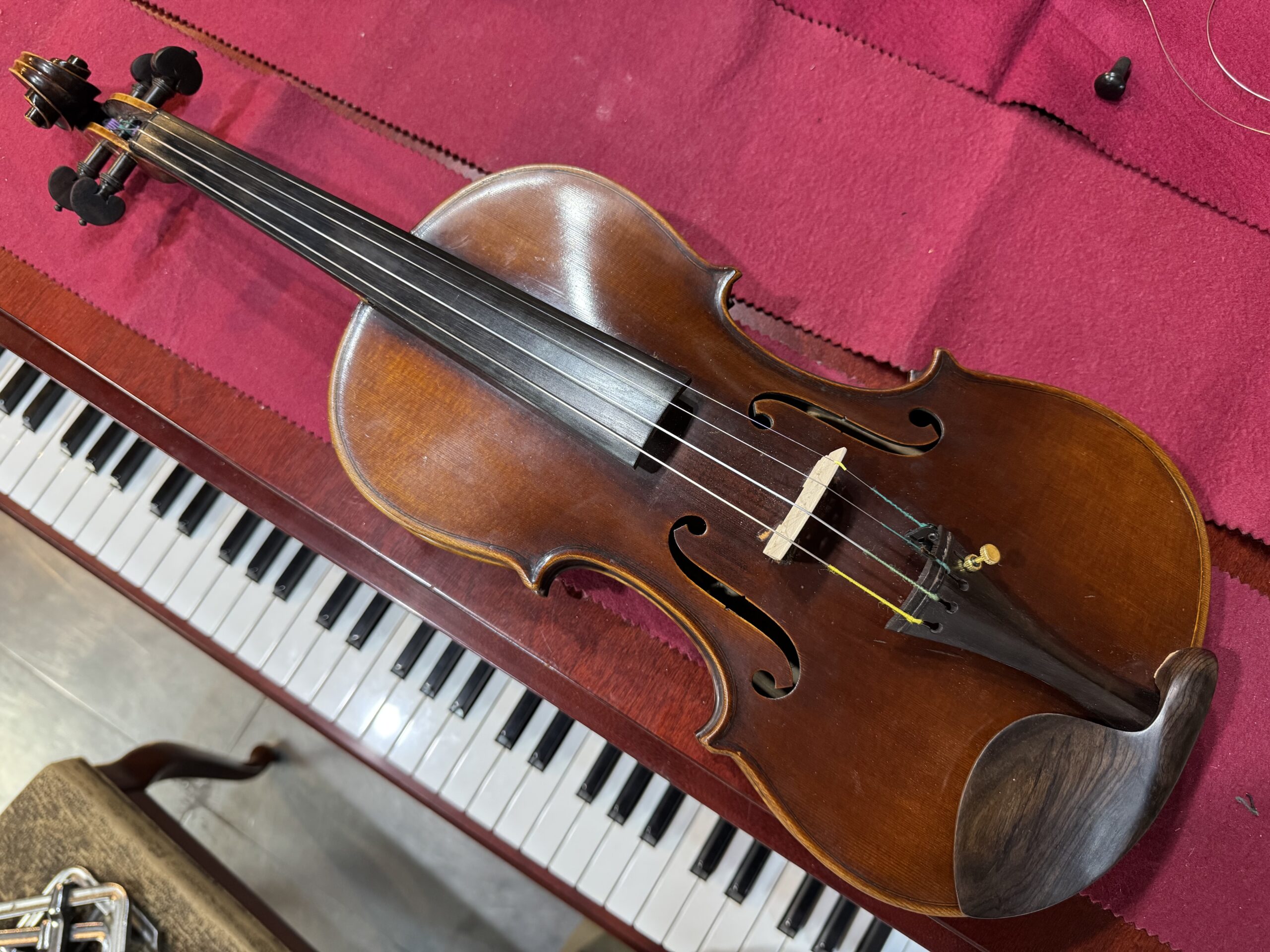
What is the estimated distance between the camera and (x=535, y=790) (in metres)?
1.46

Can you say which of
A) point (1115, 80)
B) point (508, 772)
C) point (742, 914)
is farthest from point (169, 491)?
point (1115, 80)

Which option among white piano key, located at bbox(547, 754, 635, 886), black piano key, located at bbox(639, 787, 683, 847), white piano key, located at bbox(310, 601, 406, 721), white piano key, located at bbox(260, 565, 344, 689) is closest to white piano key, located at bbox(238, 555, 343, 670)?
white piano key, located at bbox(260, 565, 344, 689)

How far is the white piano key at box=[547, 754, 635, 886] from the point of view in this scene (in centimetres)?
142

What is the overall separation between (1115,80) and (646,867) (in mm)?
1630

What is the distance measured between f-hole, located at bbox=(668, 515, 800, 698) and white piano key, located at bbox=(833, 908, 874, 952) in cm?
52

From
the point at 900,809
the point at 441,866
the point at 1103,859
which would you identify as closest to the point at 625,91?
the point at 900,809

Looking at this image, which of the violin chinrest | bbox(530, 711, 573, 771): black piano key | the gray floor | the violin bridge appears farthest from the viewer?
the gray floor

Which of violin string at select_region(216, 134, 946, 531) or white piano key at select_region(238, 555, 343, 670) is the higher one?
violin string at select_region(216, 134, 946, 531)

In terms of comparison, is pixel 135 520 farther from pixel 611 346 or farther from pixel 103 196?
pixel 611 346

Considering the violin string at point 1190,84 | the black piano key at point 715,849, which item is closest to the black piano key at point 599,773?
the black piano key at point 715,849

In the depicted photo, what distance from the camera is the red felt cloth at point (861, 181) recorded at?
1379 millimetres

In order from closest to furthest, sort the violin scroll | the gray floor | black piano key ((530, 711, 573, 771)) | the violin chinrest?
the violin chinrest, the violin scroll, black piano key ((530, 711, 573, 771)), the gray floor

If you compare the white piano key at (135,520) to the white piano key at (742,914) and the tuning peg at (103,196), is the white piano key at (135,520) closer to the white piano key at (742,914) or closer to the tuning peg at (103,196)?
the tuning peg at (103,196)

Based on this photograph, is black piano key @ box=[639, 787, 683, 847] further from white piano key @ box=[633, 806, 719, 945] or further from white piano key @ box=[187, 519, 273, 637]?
white piano key @ box=[187, 519, 273, 637]
